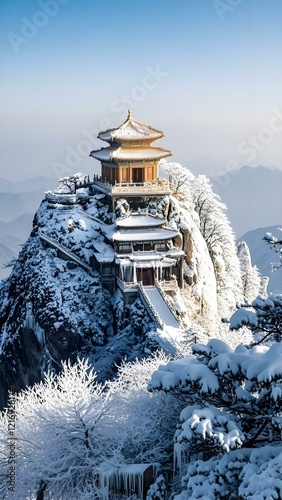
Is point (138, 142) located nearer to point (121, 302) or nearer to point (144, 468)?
point (121, 302)

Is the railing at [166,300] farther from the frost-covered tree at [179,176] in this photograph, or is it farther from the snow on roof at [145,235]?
the frost-covered tree at [179,176]

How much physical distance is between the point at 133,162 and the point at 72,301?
13.3 meters

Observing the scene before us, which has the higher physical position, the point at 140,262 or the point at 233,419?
the point at 233,419

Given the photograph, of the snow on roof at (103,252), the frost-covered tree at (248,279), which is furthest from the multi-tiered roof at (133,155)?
the frost-covered tree at (248,279)

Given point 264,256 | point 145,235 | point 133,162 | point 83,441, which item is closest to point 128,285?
point 145,235

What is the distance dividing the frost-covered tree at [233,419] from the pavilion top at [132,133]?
4055 cm

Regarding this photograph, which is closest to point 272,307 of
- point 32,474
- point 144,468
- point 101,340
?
point 144,468

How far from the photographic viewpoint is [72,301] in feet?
155

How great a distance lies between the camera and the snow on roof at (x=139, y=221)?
157 ft

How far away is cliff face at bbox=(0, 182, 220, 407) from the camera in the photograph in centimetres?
4547

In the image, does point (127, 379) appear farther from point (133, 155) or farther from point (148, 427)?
point (133, 155)

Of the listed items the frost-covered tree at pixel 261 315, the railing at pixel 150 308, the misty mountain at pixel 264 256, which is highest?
the frost-covered tree at pixel 261 315

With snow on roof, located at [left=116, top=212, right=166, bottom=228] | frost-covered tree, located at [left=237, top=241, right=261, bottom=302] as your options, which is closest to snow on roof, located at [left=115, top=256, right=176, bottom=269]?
snow on roof, located at [left=116, top=212, right=166, bottom=228]

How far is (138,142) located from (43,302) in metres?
15.9
